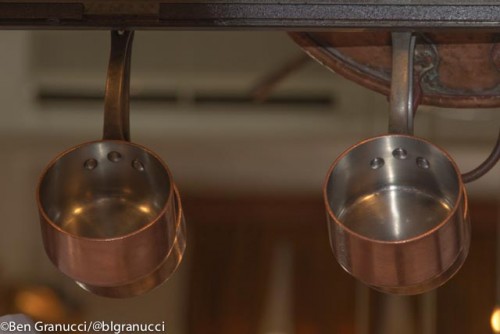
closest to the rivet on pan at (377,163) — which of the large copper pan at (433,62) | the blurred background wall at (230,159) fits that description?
the large copper pan at (433,62)

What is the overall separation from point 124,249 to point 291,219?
8.75 ft

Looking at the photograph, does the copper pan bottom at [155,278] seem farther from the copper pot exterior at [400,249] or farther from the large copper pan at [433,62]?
the large copper pan at [433,62]

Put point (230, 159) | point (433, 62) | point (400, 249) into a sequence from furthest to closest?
1. point (230, 159)
2. point (433, 62)
3. point (400, 249)

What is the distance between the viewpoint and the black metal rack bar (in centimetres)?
83

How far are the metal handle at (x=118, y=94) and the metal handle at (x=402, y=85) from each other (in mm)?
206

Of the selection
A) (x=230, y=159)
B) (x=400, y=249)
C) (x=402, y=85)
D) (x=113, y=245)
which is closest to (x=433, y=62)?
(x=402, y=85)

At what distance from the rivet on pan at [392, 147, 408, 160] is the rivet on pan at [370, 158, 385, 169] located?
1 cm

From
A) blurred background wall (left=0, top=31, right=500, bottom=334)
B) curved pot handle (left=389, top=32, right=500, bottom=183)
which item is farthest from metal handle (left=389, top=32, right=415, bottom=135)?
blurred background wall (left=0, top=31, right=500, bottom=334)

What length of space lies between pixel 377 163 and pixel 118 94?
0.21 meters

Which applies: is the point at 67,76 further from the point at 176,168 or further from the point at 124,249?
the point at 124,249

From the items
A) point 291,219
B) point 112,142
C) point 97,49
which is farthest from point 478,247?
point 112,142

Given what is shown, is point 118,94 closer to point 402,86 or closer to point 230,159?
point 402,86

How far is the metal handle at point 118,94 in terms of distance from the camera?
2.88 feet

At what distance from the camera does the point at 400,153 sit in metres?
0.85
